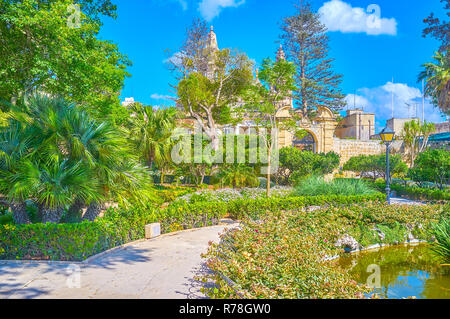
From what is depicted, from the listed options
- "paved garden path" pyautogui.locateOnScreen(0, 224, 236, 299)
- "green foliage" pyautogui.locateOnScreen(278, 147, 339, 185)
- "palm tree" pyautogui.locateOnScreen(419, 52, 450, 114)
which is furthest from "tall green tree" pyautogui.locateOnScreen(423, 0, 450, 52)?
"paved garden path" pyautogui.locateOnScreen(0, 224, 236, 299)

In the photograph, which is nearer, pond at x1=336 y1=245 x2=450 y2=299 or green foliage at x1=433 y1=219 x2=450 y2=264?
pond at x1=336 y1=245 x2=450 y2=299

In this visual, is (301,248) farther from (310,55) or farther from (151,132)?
(310,55)

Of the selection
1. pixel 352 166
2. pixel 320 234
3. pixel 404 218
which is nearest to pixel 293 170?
pixel 352 166

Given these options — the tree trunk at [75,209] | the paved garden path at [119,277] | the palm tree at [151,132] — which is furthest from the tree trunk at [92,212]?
the palm tree at [151,132]

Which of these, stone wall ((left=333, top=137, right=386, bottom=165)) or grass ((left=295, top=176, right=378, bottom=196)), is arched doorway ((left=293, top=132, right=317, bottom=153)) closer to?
stone wall ((left=333, top=137, right=386, bottom=165))

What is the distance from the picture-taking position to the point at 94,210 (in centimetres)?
755

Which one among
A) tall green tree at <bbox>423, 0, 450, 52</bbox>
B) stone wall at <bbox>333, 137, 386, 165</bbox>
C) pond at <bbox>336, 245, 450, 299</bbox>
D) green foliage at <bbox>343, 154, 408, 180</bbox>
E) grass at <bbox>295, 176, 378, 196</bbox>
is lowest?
pond at <bbox>336, 245, 450, 299</bbox>

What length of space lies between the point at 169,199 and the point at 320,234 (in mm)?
7479

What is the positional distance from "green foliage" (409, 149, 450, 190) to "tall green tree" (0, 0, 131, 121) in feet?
51.9

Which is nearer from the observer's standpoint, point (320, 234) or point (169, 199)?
point (320, 234)

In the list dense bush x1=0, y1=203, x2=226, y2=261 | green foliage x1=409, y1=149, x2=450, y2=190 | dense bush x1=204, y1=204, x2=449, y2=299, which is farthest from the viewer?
green foliage x1=409, y1=149, x2=450, y2=190

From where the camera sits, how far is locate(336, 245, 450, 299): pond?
17.7ft
